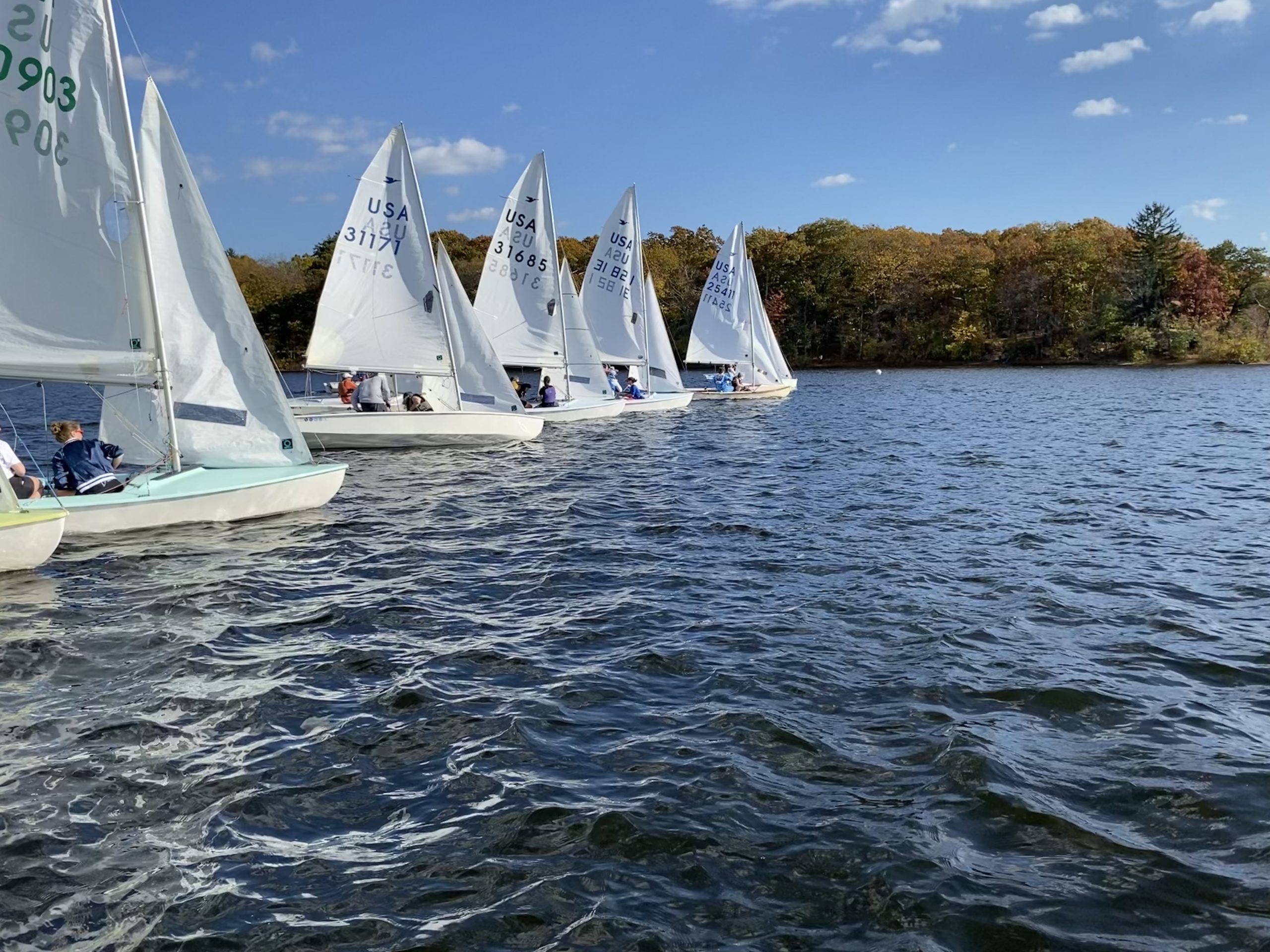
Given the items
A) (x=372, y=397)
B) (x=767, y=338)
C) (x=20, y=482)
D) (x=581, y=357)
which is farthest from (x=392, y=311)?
(x=767, y=338)

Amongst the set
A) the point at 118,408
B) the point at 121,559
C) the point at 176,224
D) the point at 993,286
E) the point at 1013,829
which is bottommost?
the point at 1013,829

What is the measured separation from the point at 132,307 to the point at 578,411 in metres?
16.5

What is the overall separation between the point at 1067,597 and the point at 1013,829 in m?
4.78

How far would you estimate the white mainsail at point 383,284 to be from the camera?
20984 millimetres

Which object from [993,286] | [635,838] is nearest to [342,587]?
[635,838]

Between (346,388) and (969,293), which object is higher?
(969,293)

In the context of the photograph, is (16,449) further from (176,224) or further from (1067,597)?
(1067,597)

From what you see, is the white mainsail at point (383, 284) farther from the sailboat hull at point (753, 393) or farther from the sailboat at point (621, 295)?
the sailboat hull at point (753, 393)

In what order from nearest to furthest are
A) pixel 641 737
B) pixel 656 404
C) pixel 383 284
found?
pixel 641 737
pixel 383 284
pixel 656 404

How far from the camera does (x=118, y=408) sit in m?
13.1

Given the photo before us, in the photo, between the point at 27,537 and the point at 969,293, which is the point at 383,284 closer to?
the point at 27,537

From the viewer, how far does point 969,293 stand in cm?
7981

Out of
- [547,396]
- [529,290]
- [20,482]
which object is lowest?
[20,482]

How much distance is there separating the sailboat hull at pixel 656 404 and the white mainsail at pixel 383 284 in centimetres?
997
